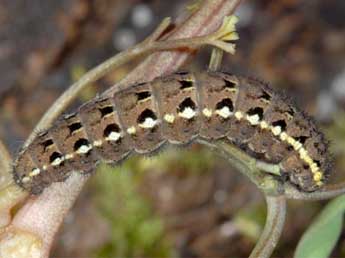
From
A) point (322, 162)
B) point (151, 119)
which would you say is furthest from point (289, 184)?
point (151, 119)

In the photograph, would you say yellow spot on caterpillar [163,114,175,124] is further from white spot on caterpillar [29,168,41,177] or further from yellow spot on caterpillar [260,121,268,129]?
white spot on caterpillar [29,168,41,177]

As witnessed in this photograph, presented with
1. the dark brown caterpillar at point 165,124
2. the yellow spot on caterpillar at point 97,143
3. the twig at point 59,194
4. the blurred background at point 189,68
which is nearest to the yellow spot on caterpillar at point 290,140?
the dark brown caterpillar at point 165,124

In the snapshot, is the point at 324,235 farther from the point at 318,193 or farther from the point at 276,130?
the point at 276,130

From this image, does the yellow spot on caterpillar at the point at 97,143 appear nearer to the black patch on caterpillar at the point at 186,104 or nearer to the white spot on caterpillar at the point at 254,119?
the black patch on caterpillar at the point at 186,104

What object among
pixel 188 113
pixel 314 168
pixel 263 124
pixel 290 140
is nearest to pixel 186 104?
pixel 188 113

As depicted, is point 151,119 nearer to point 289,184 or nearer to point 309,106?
point 289,184
